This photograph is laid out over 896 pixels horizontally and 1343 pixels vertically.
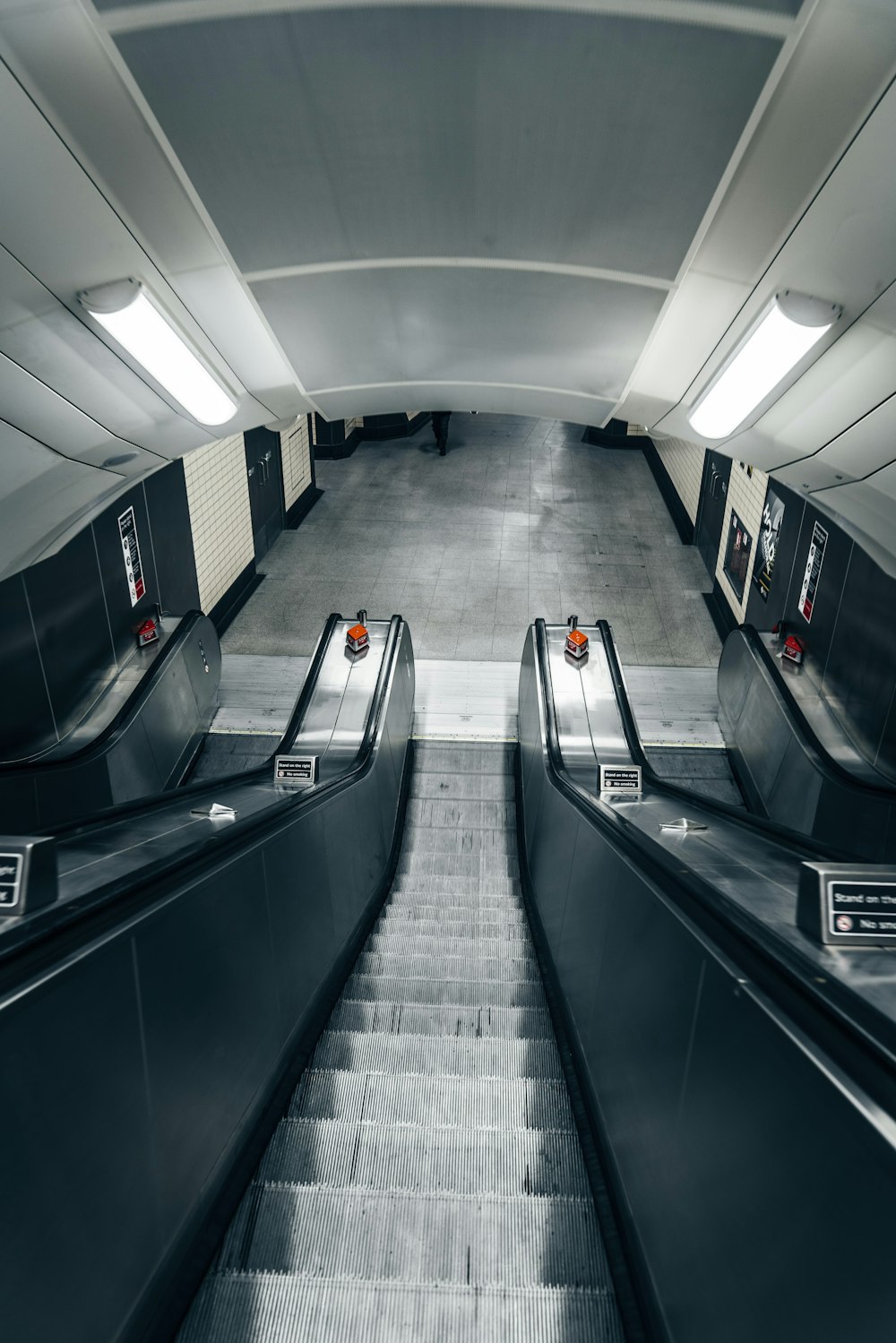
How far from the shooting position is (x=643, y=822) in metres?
3.74

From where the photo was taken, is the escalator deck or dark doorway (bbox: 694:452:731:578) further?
dark doorway (bbox: 694:452:731:578)

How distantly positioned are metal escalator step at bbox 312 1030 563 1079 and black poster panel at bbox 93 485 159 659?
452 cm

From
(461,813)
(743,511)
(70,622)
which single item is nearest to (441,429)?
(743,511)

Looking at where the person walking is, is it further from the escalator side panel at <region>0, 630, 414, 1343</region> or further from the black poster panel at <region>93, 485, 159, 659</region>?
the escalator side panel at <region>0, 630, 414, 1343</region>

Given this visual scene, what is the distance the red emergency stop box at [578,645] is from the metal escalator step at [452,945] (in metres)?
2.46

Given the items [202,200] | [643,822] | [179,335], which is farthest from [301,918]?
[202,200]

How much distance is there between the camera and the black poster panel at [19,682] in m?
5.01

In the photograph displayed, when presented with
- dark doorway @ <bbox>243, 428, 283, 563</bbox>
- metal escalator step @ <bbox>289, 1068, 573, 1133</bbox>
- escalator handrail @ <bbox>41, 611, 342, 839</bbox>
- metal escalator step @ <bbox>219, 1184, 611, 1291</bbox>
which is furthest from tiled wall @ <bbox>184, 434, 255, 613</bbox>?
metal escalator step @ <bbox>219, 1184, 611, 1291</bbox>

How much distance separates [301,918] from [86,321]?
91.6 inches

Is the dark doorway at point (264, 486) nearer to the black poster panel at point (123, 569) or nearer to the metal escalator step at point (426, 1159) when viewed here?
the black poster panel at point (123, 569)

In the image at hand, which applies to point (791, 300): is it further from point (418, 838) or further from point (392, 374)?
point (418, 838)

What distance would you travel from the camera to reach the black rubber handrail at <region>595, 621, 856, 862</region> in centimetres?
267

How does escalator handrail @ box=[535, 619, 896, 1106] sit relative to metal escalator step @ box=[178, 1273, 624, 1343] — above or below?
above

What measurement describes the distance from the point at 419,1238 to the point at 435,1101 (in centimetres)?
58
